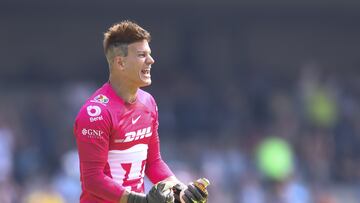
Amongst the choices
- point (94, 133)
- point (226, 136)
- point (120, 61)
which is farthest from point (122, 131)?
point (226, 136)

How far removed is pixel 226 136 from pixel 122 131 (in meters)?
11.1

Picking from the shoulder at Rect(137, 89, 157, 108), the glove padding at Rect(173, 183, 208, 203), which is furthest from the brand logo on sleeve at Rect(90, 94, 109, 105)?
the glove padding at Rect(173, 183, 208, 203)

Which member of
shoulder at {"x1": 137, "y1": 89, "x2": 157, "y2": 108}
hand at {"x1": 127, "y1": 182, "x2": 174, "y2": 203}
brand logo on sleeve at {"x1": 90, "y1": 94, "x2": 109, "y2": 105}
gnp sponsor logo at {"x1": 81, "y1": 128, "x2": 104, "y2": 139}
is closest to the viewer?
hand at {"x1": 127, "y1": 182, "x2": 174, "y2": 203}

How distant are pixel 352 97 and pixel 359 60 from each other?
3.21 meters

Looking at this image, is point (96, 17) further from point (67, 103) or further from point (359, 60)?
point (359, 60)

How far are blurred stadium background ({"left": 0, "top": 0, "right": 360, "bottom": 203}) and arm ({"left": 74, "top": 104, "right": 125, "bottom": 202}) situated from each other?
6.90m

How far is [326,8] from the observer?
20828 mm

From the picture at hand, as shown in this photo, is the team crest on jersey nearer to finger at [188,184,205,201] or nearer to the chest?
the chest

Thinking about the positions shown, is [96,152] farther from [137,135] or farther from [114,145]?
[137,135]

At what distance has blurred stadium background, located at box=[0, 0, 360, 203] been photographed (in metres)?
15.8

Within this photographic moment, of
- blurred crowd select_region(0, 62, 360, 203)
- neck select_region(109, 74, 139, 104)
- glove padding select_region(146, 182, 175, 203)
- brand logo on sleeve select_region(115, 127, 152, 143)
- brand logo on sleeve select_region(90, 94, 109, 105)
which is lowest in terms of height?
blurred crowd select_region(0, 62, 360, 203)

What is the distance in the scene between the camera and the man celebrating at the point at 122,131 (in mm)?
6734

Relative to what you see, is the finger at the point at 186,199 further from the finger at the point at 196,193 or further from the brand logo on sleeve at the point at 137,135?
the brand logo on sleeve at the point at 137,135

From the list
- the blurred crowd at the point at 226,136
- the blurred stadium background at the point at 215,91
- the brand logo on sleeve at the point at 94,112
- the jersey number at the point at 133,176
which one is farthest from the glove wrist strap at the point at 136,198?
the blurred crowd at the point at 226,136
